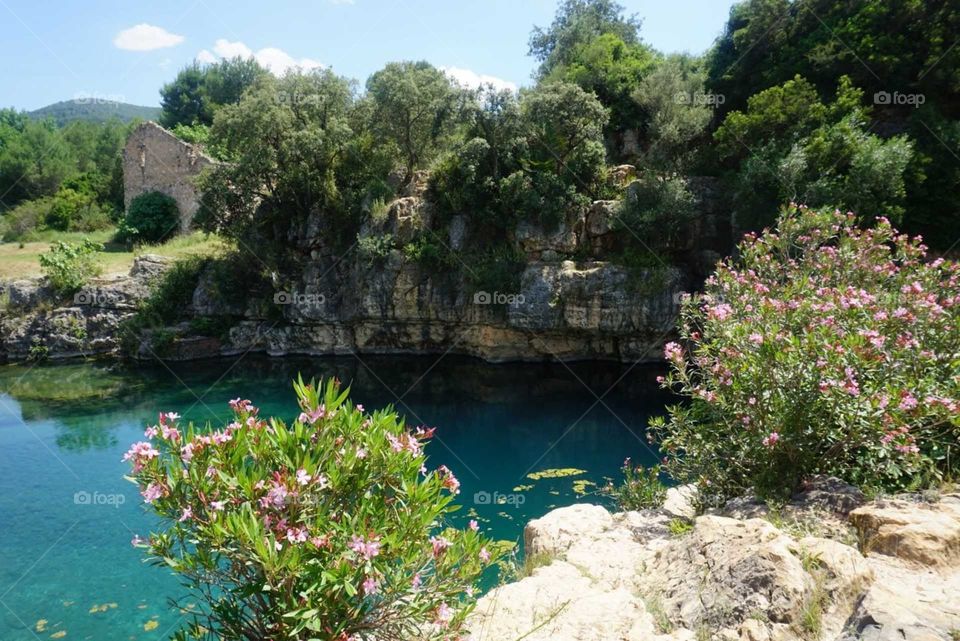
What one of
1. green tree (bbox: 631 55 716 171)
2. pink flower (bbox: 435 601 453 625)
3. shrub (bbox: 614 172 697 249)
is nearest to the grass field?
shrub (bbox: 614 172 697 249)

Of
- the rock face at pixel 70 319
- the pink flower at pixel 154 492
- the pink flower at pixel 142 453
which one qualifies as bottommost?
the rock face at pixel 70 319

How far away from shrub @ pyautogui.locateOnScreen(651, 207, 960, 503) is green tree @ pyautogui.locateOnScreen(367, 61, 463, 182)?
53.4 ft

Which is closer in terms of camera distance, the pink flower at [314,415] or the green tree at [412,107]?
the pink flower at [314,415]

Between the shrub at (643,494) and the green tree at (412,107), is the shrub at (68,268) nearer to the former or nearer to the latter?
the green tree at (412,107)

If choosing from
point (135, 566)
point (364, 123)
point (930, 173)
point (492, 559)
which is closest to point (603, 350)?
point (930, 173)

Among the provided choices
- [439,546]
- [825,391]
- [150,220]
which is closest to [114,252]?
[150,220]

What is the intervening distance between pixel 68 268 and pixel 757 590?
2847cm

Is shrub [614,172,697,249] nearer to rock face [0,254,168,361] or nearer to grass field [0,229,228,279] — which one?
grass field [0,229,228,279]

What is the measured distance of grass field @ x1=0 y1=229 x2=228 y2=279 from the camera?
2616 cm

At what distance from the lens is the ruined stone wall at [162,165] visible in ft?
101

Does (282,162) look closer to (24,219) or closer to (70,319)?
(70,319)

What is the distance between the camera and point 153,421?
55.9 feet

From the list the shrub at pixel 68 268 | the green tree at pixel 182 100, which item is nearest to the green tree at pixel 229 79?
the green tree at pixel 182 100

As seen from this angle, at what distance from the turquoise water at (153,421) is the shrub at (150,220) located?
10.0 meters
